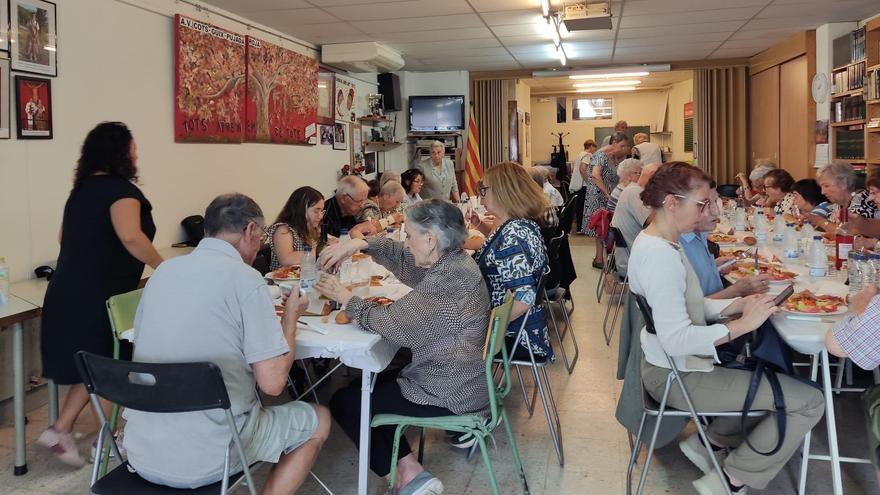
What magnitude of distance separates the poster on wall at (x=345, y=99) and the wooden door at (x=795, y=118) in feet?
17.3

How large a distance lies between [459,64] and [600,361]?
6256 millimetres

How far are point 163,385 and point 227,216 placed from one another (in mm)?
597

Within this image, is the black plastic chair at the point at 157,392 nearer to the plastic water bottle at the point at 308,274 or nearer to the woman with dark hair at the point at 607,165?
the plastic water bottle at the point at 308,274

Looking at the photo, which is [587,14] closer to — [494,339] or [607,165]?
[607,165]

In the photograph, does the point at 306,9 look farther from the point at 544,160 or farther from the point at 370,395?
the point at 544,160

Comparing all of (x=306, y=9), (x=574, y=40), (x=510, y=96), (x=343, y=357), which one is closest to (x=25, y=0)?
(x=306, y=9)

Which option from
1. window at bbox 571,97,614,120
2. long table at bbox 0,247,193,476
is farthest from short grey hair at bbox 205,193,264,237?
window at bbox 571,97,614,120

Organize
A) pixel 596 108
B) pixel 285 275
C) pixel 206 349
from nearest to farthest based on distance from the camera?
1. pixel 206 349
2. pixel 285 275
3. pixel 596 108

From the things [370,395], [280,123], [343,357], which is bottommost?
[370,395]

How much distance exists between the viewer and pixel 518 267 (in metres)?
2.99

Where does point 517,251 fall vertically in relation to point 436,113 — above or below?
below

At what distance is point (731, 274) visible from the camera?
10.8 ft

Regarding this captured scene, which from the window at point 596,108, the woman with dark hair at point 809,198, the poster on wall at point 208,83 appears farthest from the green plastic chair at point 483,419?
the window at point 596,108

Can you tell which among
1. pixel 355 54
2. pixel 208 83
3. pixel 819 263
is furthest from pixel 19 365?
pixel 355 54
